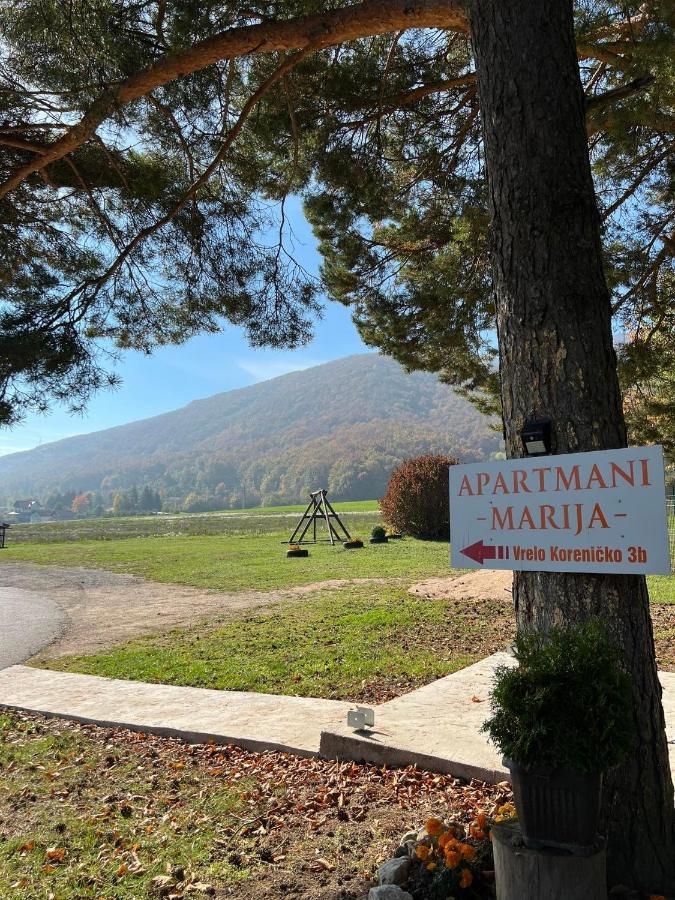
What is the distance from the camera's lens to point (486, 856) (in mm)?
2445

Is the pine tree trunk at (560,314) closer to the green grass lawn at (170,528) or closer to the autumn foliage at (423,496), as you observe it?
the autumn foliage at (423,496)

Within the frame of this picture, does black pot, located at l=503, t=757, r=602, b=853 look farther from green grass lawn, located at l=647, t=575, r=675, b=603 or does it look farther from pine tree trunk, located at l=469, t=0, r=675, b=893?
green grass lawn, located at l=647, t=575, r=675, b=603

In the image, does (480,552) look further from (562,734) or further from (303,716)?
(303,716)

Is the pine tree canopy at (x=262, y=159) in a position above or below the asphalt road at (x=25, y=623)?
above

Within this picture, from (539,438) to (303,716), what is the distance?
2964mm

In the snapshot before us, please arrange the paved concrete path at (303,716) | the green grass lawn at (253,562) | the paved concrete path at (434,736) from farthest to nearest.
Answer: the green grass lawn at (253,562)
the paved concrete path at (303,716)
the paved concrete path at (434,736)

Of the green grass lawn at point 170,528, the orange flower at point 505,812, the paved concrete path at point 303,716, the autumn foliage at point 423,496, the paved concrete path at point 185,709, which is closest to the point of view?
the orange flower at point 505,812

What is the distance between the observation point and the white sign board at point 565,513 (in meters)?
2.19

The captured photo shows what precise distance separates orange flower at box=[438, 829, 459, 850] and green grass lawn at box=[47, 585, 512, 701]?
2.84 m

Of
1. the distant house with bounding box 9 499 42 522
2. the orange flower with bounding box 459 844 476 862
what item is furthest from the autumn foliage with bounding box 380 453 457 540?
the distant house with bounding box 9 499 42 522

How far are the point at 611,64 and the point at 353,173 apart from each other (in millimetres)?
2352

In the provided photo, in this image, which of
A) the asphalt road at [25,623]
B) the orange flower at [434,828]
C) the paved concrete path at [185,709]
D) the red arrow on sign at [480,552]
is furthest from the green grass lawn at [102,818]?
the asphalt road at [25,623]

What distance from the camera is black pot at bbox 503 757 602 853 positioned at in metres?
1.96

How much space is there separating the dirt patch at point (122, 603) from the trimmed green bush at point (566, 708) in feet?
21.3
